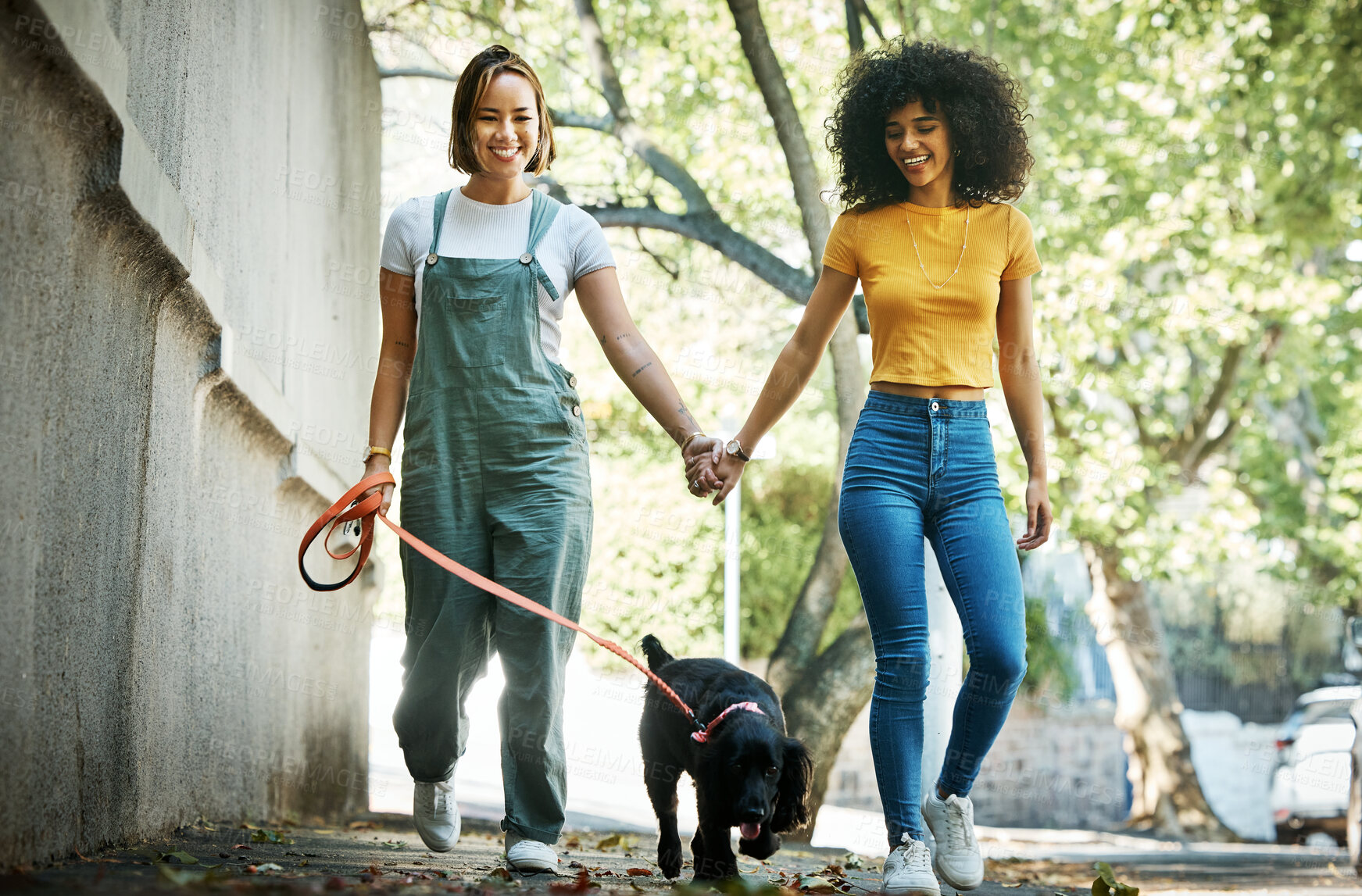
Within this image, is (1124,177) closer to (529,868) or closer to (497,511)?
(497,511)

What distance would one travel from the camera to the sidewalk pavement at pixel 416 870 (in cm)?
244

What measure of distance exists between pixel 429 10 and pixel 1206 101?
24.4ft

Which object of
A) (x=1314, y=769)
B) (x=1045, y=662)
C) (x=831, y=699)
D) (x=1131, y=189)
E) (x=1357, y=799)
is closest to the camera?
(x=831, y=699)

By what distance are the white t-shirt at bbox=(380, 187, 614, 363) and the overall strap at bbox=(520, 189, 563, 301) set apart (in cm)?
1

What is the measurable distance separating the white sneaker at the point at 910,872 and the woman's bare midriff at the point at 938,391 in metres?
1.24

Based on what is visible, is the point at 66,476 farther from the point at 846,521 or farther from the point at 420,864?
the point at 846,521

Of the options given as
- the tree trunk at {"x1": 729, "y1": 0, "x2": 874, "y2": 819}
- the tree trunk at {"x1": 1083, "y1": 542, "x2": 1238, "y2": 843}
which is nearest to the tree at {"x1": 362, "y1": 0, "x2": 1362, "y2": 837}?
the tree trunk at {"x1": 1083, "y1": 542, "x2": 1238, "y2": 843}

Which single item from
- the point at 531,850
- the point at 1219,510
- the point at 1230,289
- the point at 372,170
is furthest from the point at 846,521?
the point at 1219,510

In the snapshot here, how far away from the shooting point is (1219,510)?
1227cm

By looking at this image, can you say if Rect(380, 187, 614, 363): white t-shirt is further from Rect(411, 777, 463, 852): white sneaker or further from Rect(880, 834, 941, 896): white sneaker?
Rect(880, 834, 941, 896): white sneaker

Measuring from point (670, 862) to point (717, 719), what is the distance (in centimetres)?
63

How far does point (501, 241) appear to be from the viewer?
349 cm

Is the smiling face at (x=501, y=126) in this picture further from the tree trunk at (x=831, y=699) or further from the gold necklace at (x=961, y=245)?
the tree trunk at (x=831, y=699)

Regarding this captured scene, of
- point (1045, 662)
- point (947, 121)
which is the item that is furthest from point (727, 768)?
point (1045, 662)
